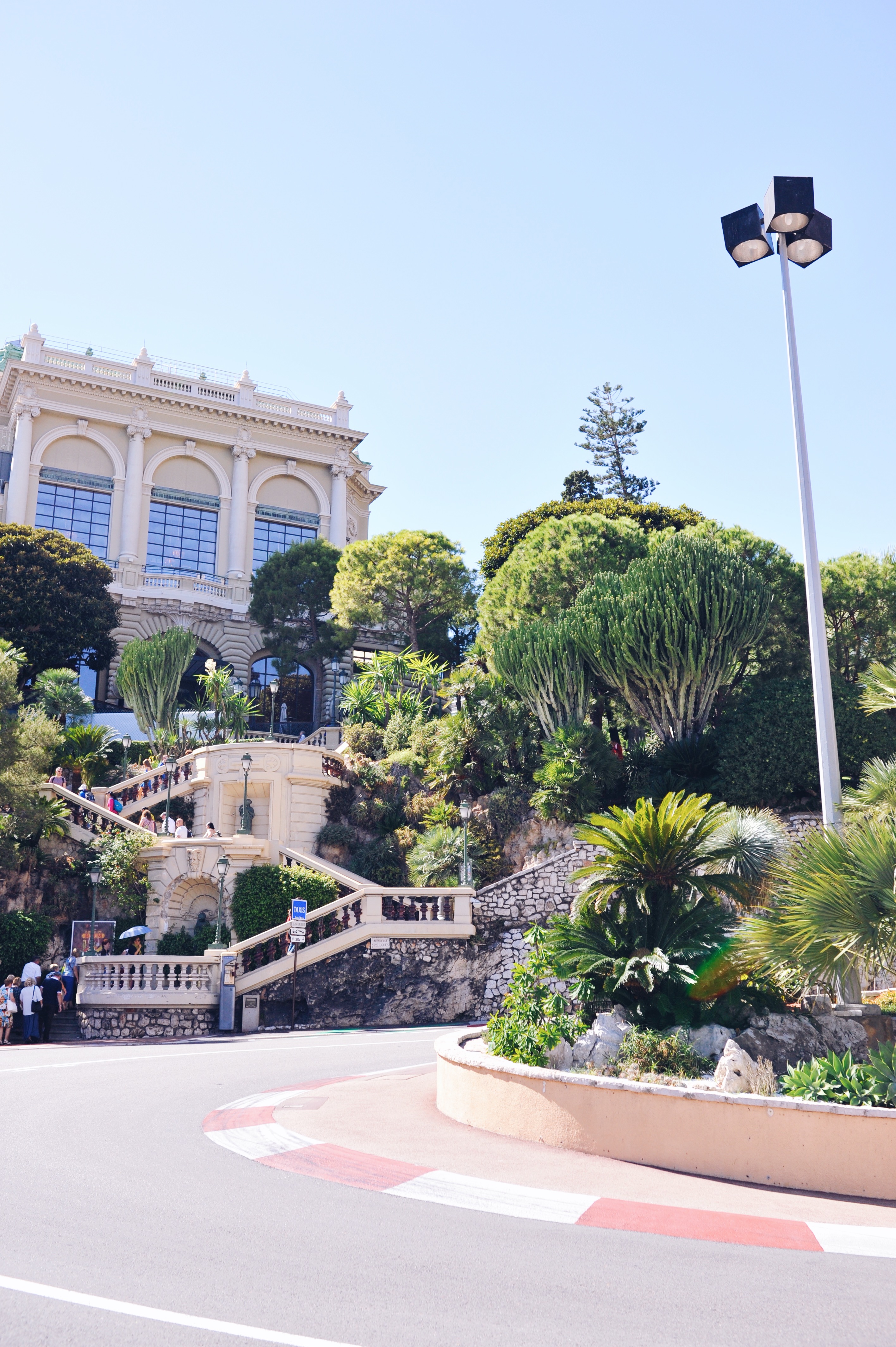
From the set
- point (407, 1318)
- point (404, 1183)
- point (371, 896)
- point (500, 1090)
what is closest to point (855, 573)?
point (371, 896)

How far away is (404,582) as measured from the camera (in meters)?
46.9

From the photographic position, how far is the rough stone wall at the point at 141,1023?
23.2m

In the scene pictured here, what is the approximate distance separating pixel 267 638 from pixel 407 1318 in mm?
48363

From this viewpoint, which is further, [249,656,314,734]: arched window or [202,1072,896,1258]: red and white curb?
[249,656,314,734]: arched window

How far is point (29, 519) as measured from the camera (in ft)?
179

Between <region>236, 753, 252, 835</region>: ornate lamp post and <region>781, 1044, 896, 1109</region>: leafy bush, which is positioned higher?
<region>236, 753, 252, 835</region>: ornate lamp post

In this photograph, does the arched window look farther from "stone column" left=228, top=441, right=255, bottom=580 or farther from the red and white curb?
the red and white curb

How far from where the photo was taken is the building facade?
179ft

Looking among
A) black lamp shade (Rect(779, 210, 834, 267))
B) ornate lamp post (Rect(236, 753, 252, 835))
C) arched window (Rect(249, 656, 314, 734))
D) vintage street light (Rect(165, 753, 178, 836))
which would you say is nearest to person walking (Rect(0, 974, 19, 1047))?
ornate lamp post (Rect(236, 753, 252, 835))

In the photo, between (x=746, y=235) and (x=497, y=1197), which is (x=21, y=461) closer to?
(x=746, y=235)

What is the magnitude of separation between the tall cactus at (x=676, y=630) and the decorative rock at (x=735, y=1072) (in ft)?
65.0

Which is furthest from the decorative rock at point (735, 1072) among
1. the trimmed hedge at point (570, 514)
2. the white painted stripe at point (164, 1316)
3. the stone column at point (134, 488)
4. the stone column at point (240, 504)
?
the stone column at point (240, 504)

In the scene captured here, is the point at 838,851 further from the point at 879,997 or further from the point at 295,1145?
the point at 879,997

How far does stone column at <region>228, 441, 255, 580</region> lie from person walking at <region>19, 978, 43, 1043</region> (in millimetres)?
37484
